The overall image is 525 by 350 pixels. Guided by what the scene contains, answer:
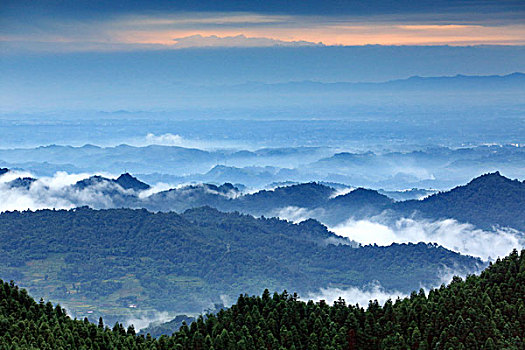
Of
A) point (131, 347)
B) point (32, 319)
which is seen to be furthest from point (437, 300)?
point (32, 319)

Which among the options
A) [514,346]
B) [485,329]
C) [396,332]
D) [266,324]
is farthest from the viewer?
[266,324]

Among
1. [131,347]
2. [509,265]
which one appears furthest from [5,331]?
[509,265]

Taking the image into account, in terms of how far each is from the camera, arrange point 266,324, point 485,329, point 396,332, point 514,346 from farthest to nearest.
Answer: point 266,324 → point 396,332 → point 485,329 → point 514,346

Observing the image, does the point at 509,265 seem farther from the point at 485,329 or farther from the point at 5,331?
the point at 5,331

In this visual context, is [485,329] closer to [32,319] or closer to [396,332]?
[396,332]

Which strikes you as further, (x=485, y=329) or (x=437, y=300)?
(x=437, y=300)

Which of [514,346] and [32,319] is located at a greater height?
[32,319]
